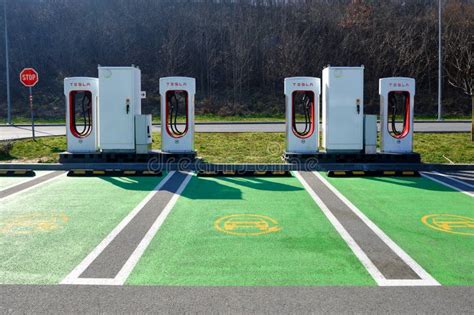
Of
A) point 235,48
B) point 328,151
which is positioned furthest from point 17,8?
point 328,151

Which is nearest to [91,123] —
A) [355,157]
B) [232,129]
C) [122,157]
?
[122,157]

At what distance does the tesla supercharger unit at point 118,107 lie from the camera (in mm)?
10953

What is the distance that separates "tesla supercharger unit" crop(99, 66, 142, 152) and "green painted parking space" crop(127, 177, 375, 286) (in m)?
3.90

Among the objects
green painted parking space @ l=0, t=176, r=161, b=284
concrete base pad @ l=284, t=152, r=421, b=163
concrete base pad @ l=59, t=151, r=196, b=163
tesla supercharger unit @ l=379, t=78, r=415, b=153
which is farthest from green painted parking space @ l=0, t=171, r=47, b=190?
tesla supercharger unit @ l=379, t=78, r=415, b=153

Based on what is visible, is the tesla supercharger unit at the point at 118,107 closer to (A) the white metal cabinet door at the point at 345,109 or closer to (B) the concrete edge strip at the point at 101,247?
(B) the concrete edge strip at the point at 101,247

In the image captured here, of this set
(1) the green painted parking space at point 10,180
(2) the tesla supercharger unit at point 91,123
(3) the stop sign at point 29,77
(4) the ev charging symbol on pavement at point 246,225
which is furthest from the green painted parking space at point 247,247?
(3) the stop sign at point 29,77

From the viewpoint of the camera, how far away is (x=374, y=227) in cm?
611

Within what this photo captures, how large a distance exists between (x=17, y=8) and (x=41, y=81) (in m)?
11.3

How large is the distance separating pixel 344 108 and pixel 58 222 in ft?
24.4

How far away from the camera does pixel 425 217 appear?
6.61m

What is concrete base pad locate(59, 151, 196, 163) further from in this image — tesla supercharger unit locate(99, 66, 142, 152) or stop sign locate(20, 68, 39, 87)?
stop sign locate(20, 68, 39, 87)

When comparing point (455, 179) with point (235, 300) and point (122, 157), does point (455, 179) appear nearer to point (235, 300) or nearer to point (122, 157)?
point (235, 300)

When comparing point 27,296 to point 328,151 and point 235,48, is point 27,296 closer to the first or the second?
point 328,151

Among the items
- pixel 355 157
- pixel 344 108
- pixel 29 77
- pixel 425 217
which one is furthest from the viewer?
pixel 29 77
